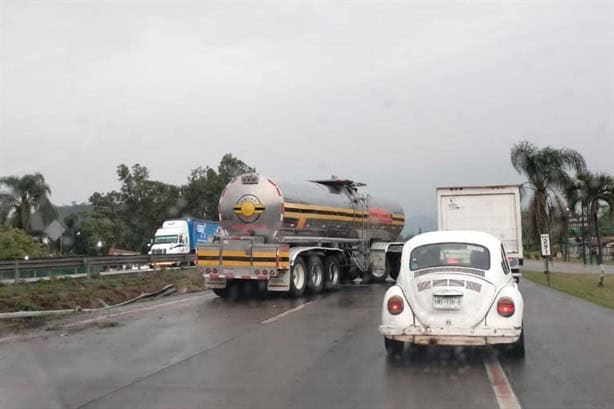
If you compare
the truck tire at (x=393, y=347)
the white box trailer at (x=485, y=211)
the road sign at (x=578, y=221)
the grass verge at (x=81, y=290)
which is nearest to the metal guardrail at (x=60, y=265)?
the grass verge at (x=81, y=290)

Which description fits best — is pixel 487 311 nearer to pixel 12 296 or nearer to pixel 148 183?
pixel 12 296

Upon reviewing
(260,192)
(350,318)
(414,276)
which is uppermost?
(260,192)

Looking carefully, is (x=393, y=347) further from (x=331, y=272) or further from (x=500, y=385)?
(x=331, y=272)

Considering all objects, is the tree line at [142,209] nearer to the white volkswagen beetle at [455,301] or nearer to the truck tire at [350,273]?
the truck tire at [350,273]

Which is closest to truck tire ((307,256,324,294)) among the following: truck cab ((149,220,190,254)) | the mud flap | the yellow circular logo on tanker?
the mud flap

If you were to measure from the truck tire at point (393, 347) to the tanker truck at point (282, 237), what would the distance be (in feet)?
25.6

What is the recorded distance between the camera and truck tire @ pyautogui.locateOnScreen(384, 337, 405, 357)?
850 centimetres

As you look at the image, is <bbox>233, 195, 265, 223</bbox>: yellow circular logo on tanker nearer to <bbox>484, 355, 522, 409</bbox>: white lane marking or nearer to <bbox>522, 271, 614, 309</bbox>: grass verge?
<bbox>522, 271, 614, 309</bbox>: grass verge

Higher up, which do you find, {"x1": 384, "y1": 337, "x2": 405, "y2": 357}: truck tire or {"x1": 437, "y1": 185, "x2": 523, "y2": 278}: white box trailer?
{"x1": 437, "y1": 185, "x2": 523, "y2": 278}: white box trailer

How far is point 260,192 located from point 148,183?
43742mm

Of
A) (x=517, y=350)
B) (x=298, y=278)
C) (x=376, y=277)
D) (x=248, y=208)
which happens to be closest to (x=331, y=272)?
(x=298, y=278)

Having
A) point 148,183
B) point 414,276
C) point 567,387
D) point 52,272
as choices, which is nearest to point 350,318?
point 414,276

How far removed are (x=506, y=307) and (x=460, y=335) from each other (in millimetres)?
668

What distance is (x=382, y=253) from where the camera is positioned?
22.7 metres
